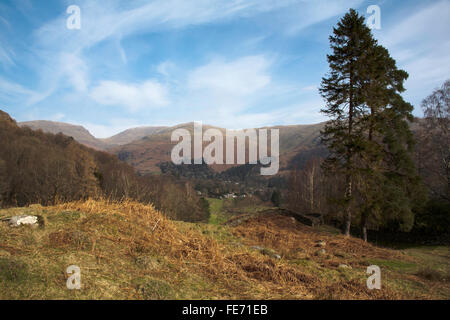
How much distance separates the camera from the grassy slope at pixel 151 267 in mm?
3566

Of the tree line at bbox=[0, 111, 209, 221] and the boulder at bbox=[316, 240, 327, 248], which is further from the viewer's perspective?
the tree line at bbox=[0, 111, 209, 221]

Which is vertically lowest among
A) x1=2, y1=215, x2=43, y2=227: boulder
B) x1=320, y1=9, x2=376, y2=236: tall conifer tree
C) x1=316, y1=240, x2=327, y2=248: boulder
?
x1=316, y1=240, x2=327, y2=248: boulder

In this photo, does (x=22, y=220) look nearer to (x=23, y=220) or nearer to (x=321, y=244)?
(x=23, y=220)

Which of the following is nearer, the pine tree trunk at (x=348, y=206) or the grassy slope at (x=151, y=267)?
the grassy slope at (x=151, y=267)

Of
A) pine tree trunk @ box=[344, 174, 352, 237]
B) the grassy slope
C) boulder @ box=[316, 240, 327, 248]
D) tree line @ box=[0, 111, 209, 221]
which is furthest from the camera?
tree line @ box=[0, 111, 209, 221]

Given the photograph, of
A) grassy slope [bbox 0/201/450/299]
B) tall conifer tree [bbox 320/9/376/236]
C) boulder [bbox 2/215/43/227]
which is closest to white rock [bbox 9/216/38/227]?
boulder [bbox 2/215/43/227]

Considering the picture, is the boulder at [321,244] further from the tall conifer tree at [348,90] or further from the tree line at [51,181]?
the tree line at [51,181]

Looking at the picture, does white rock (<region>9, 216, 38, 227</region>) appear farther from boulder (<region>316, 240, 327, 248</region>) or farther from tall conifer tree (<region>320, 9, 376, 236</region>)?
tall conifer tree (<region>320, 9, 376, 236</region>)

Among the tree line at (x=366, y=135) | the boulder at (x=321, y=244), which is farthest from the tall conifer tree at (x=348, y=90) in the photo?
the boulder at (x=321, y=244)

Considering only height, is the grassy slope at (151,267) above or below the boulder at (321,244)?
above

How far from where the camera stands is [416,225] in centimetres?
1997

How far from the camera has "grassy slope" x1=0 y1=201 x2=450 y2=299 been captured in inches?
140

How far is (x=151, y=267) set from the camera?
174 inches
